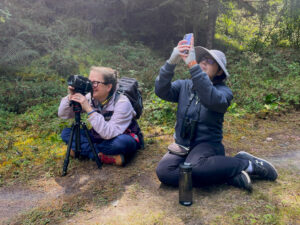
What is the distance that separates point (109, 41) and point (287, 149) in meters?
9.00

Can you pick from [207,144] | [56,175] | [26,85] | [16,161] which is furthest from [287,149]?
[26,85]

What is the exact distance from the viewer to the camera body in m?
3.59

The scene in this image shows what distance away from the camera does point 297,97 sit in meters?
6.77

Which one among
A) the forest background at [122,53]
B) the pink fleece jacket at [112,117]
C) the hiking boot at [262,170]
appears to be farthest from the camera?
the forest background at [122,53]

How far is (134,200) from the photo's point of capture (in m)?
3.09

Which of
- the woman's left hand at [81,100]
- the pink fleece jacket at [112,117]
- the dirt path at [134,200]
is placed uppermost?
the woman's left hand at [81,100]

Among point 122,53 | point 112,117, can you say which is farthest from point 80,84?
point 122,53

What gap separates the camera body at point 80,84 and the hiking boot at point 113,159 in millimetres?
971

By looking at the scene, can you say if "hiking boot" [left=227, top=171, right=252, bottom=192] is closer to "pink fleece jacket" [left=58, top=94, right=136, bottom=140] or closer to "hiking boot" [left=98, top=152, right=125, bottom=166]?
"hiking boot" [left=98, top=152, right=125, bottom=166]

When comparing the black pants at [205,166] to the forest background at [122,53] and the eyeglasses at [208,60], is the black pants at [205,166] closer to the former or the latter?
the eyeglasses at [208,60]

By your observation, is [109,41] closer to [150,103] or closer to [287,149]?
[150,103]

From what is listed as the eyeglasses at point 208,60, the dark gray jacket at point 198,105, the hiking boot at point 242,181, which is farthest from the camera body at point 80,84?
the hiking boot at point 242,181

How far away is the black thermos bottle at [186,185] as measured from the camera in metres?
2.82

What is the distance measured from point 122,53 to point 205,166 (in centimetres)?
840
